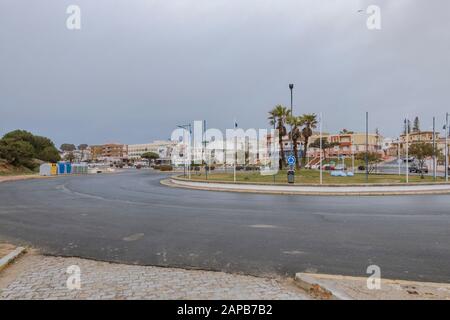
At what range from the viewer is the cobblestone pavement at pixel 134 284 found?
3.82 metres

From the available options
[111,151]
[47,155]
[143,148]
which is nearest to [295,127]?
[47,155]

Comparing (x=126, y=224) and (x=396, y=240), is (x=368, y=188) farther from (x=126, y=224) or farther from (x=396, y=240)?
(x=126, y=224)

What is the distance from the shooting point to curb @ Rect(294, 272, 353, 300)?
3.62 m

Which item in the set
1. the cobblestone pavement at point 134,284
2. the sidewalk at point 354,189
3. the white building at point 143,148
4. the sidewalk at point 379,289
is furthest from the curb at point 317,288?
the white building at point 143,148

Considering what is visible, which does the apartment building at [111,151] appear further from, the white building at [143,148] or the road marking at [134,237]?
the road marking at [134,237]

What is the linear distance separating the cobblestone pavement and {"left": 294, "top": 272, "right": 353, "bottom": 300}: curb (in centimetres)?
12

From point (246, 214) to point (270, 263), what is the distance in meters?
5.25

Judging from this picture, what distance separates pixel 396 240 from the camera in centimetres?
666

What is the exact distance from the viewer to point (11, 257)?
5.31 m

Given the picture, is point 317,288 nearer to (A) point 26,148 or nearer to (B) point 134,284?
(B) point 134,284

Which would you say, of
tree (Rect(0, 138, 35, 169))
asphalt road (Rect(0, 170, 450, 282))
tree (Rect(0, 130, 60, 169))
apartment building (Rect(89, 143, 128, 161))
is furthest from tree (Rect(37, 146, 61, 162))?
apartment building (Rect(89, 143, 128, 161))

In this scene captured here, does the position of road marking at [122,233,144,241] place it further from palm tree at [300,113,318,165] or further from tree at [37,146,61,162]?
tree at [37,146,61,162]

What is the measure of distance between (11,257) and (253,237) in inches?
203
